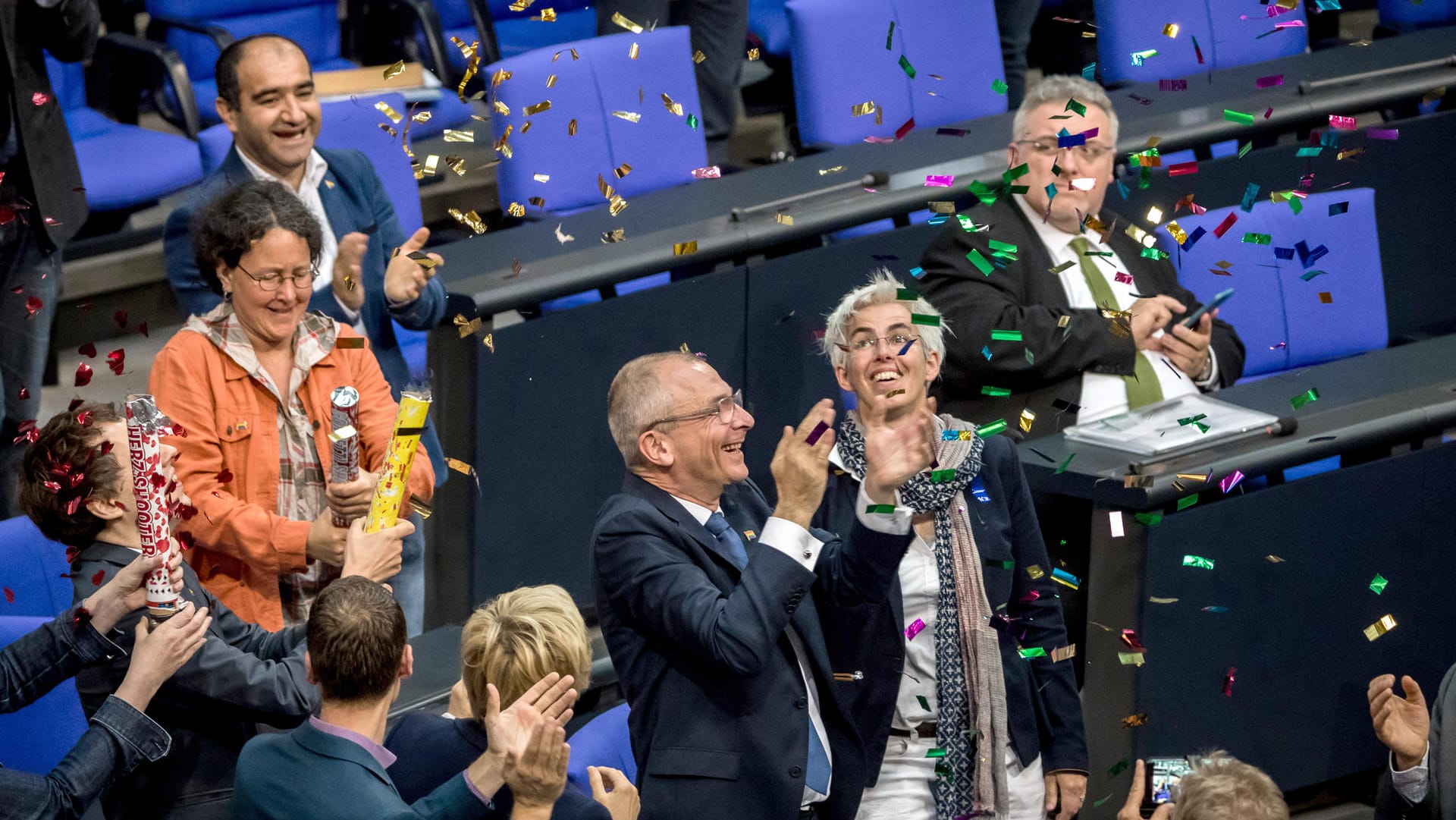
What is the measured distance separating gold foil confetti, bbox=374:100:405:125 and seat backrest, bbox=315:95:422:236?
1 cm

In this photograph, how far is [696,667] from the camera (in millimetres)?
2729

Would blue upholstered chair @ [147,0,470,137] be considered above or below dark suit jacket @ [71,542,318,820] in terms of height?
above

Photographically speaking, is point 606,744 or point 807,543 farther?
point 606,744

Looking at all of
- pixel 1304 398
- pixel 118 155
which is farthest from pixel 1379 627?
pixel 118 155

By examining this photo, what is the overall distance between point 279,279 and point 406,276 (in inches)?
17.7

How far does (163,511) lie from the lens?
2584 mm

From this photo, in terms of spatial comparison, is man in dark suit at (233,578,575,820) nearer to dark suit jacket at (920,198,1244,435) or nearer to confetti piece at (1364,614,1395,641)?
dark suit jacket at (920,198,1244,435)

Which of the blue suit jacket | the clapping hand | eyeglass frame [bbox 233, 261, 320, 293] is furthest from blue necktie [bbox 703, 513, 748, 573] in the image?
the clapping hand

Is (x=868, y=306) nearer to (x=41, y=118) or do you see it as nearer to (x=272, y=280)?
(x=272, y=280)

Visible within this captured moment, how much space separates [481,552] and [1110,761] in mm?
1379

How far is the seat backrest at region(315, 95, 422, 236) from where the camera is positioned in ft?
14.5

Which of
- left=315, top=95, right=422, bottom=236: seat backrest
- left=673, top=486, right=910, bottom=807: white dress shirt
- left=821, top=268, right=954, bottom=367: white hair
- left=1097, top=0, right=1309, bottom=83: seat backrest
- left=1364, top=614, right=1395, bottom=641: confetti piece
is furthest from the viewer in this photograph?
left=1097, top=0, right=1309, bottom=83: seat backrest

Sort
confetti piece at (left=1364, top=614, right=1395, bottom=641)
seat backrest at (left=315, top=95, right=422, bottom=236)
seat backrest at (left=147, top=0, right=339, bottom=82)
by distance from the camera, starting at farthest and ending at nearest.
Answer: seat backrest at (left=147, top=0, right=339, bottom=82) → seat backrest at (left=315, top=95, right=422, bottom=236) → confetti piece at (left=1364, top=614, right=1395, bottom=641)

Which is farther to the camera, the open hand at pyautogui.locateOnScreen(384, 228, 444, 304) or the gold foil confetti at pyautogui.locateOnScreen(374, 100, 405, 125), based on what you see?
the gold foil confetti at pyautogui.locateOnScreen(374, 100, 405, 125)
